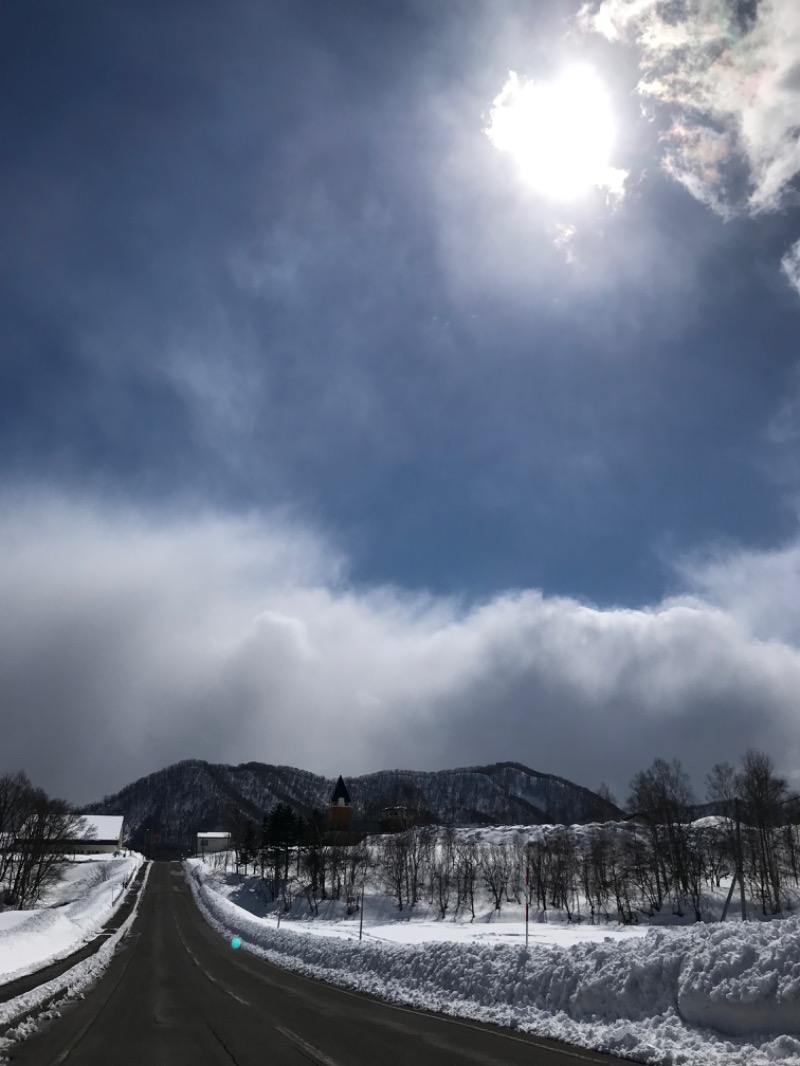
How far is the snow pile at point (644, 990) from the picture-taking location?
36.7ft

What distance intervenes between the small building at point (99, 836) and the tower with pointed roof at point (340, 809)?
5073cm

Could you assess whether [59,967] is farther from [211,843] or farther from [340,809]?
[211,843]

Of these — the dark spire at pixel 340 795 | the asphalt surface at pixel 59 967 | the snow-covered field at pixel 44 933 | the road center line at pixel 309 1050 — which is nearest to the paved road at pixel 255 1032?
the road center line at pixel 309 1050

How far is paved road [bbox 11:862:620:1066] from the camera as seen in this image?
11227 millimetres

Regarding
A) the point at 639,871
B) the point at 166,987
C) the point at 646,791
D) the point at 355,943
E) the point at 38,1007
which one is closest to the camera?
the point at 38,1007

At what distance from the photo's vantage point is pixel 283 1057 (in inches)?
443

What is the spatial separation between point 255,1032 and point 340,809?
15101 centimetres

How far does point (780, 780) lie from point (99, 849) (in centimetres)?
14416

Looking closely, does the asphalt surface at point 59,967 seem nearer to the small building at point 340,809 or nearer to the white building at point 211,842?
the small building at point 340,809

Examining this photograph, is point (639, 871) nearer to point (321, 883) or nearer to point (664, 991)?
point (321, 883)

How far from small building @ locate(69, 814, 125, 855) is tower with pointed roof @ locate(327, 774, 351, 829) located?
166 ft

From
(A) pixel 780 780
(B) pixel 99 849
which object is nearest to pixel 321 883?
(A) pixel 780 780

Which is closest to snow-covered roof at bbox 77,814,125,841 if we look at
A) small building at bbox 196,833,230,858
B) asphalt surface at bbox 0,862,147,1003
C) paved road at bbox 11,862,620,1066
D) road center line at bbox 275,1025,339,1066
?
small building at bbox 196,833,230,858

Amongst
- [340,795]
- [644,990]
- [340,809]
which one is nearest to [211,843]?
[340,795]
